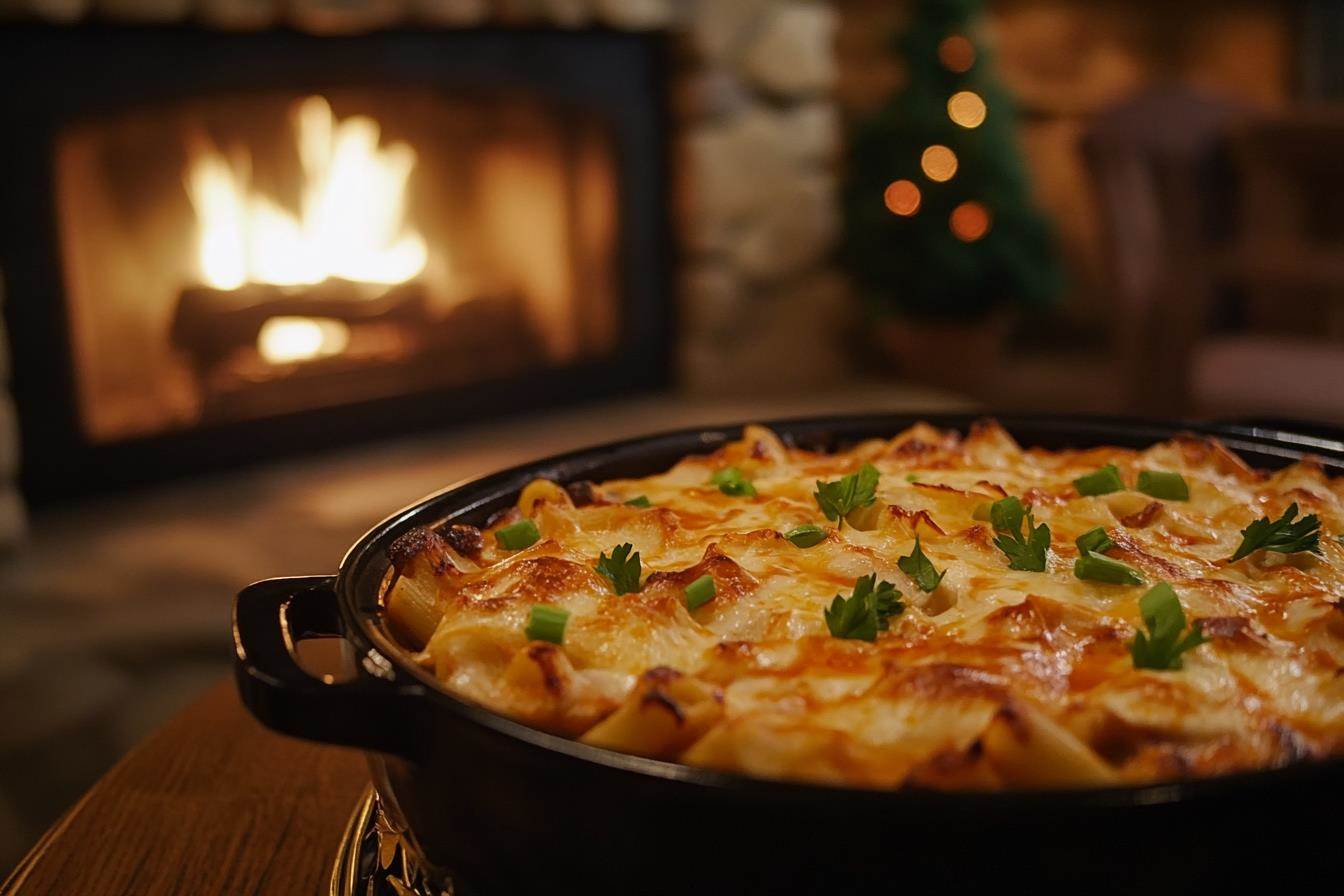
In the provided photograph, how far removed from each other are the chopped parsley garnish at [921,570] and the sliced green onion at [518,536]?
0.81 ft

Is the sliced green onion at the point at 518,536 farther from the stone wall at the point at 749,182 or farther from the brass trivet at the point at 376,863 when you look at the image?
the stone wall at the point at 749,182

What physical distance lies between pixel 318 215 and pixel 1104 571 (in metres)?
2.71

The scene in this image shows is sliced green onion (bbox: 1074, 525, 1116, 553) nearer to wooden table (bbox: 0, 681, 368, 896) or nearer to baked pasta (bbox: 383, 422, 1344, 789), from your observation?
baked pasta (bbox: 383, 422, 1344, 789)

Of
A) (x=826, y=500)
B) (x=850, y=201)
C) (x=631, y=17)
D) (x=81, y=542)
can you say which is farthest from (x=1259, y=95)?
(x=826, y=500)

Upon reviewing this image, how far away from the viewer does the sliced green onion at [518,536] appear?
0.90 m

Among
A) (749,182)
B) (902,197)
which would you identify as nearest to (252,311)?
(749,182)

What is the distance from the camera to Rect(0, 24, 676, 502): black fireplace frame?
2547mm

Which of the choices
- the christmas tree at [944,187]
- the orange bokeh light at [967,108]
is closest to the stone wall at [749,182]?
the christmas tree at [944,187]

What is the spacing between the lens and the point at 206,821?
87 centimetres

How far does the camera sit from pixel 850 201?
423cm

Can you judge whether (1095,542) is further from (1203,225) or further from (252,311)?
(1203,225)

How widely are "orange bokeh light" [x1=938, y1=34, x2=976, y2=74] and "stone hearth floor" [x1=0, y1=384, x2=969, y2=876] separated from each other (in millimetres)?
1876

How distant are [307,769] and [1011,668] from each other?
0.53 m

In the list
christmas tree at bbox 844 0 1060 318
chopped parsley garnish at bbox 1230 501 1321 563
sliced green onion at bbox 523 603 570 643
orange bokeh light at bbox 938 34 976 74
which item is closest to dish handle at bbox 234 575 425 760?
sliced green onion at bbox 523 603 570 643
